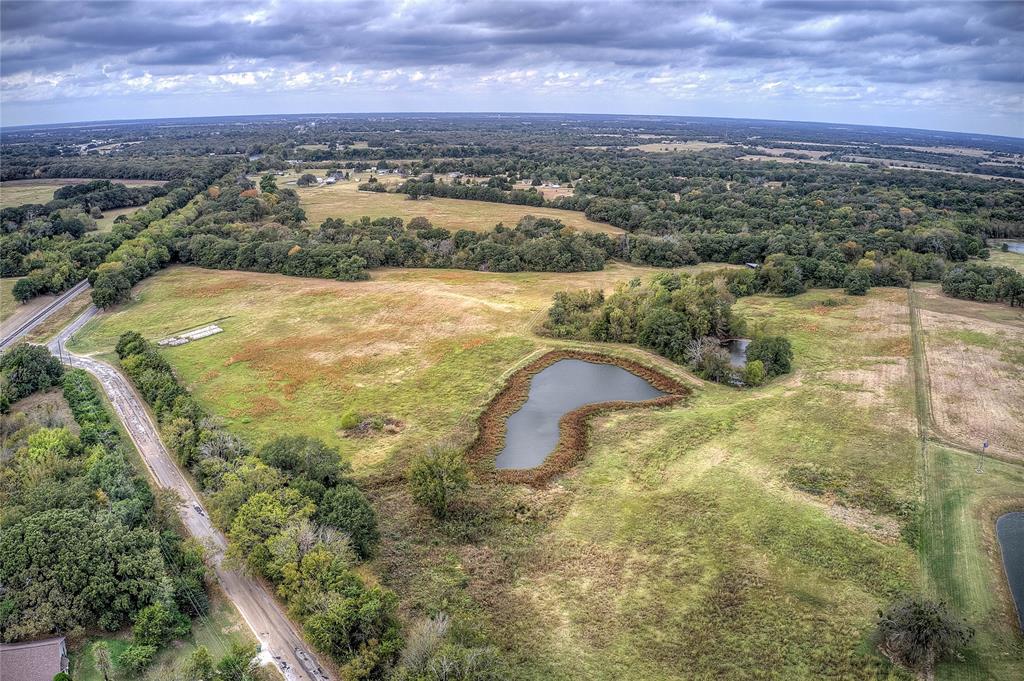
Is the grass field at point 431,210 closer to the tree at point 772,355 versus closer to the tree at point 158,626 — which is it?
the tree at point 772,355

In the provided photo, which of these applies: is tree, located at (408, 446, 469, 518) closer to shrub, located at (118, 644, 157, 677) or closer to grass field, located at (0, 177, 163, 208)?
shrub, located at (118, 644, 157, 677)

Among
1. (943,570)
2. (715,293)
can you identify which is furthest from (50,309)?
(943,570)

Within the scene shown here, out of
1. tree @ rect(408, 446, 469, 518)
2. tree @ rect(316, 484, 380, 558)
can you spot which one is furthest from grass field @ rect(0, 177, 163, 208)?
tree @ rect(408, 446, 469, 518)

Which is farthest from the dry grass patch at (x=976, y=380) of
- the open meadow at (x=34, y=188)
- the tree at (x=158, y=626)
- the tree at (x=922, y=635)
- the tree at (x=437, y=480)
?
the open meadow at (x=34, y=188)

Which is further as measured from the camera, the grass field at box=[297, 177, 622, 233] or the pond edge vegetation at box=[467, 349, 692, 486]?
the grass field at box=[297, 177, 622, 233]

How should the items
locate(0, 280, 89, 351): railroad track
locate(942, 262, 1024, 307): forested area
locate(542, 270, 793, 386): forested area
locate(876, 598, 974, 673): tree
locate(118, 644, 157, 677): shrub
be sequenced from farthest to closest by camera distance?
locate(942, 262, 1024, 307): forested area
locate(0, 280, 89, 351): railroad track
locate(542, 270, 793, 386): forested area
locate(118, 644, 157, 677): shrub
locate(876, 598, 974, 673): tree

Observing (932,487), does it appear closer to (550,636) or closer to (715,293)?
(550,636)
